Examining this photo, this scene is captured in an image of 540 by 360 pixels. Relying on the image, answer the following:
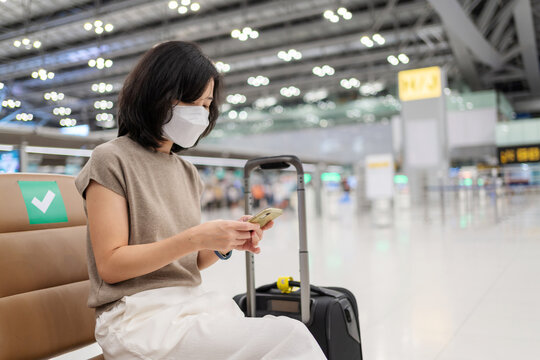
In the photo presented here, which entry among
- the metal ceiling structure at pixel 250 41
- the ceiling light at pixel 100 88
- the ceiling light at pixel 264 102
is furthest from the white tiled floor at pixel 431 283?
the ceiling light at pixel 264 102

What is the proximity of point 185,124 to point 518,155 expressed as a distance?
19.3m

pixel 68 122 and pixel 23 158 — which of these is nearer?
pixel 23 158

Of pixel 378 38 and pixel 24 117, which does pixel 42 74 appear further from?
pixel 378 38

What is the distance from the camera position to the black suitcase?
142 cm

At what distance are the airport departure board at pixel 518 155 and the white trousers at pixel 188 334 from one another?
18976 mm

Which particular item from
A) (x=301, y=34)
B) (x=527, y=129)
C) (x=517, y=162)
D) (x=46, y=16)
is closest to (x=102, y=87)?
(x=46, y=16)

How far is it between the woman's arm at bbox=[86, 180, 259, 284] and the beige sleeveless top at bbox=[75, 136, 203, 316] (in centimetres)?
3

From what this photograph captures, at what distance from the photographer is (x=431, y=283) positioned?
3.98 m

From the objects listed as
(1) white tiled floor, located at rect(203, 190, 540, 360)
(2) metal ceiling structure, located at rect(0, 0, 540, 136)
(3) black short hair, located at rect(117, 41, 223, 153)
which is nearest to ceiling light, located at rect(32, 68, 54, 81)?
(2) metal ceiling structure, located at rect(0, 0, 540, 136)

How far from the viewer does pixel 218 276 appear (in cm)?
455

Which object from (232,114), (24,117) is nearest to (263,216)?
(24,117)

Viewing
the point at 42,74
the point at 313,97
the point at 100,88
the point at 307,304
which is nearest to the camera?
the point at 307,304

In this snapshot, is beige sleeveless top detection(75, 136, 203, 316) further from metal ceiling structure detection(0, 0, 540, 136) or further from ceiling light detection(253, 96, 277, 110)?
ceiling light detection(253, 96, 277, 110)

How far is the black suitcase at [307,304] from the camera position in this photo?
142cm
